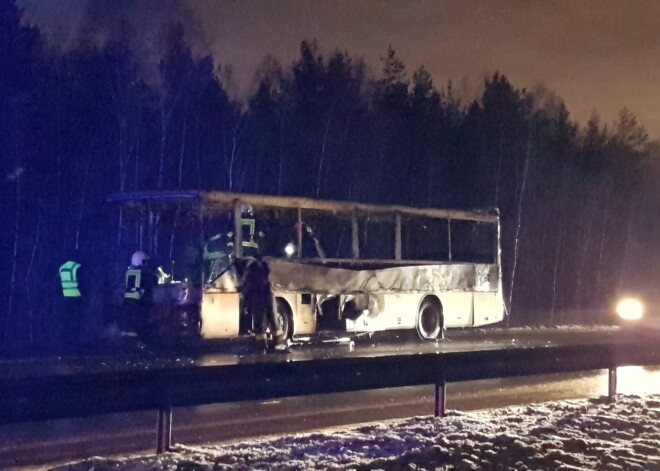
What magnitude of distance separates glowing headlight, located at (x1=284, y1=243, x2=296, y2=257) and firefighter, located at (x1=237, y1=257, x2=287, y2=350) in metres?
1.54

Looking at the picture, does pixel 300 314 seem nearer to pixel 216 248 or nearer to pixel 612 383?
pixel 216 248

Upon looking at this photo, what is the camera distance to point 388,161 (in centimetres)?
4941

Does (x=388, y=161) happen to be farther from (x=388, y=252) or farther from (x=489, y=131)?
(x=388, y=252)

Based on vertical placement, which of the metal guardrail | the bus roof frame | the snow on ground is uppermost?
the bus roof frame

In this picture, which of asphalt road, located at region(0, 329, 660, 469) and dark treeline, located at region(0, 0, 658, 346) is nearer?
asphalt road, located at region(0, 329, 660, 469)

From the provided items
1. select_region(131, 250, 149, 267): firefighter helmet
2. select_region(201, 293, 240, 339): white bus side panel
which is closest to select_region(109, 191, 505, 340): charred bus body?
select_region(201, 293, 240, 339): white bus side panel

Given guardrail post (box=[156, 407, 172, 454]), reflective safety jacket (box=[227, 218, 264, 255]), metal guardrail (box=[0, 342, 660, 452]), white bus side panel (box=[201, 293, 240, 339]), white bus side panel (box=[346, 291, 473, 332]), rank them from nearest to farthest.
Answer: metal guardrail (box=[0, 342, 660, 452]), guardrail post (box=[156, 407, 172, 454]), white bus side panel (box=[201, 293, 240, 339]), reflective safety jacket (box=[227, 218, 264, 255]), white bus side panel (box=[346, 291, 473, 332])

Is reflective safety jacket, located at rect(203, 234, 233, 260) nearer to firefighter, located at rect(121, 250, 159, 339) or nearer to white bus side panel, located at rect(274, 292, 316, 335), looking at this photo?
firefighter, located at rect(121, 250, 159, 339)

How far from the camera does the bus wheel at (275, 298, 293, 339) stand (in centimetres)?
1908

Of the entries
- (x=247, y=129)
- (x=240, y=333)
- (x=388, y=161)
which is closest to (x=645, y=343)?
Answer: (x=240, y=333)

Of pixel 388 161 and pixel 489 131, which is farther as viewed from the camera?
pixel 489 131

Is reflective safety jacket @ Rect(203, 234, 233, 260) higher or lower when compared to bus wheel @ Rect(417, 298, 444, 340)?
higher

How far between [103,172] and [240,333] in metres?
17.5

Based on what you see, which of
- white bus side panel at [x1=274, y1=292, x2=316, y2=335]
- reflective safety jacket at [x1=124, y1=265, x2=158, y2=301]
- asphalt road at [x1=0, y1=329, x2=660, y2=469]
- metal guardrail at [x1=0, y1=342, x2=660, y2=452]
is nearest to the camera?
metal guardrail at [x1=0, y1=342, x2=660, y2=452]
